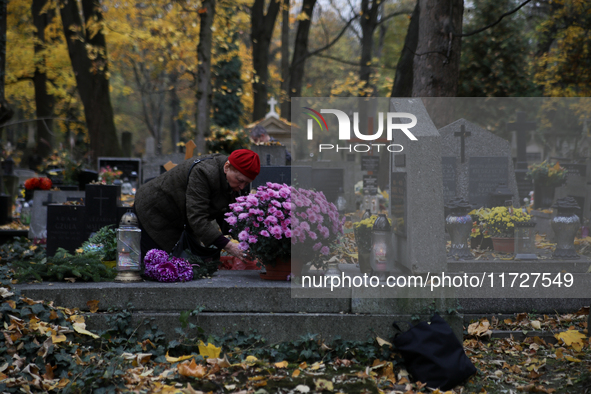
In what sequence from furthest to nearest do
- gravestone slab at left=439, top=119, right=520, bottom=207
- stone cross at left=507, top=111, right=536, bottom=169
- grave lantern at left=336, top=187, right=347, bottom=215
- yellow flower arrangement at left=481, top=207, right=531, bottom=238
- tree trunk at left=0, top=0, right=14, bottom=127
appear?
grave lantern at left=336, top=187, right=347, bottom=215 → stone cross at left=507, top=111, right=536, bottom=169 → tree trunk at left=0, top=0, right=14, bottom=127 → gravestone slab at left=439, top=119, right=520, bottom=207 → yellow flower arrangement at left=481, top=207, right=531, bottom=238

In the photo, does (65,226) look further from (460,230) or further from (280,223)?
(460,230)

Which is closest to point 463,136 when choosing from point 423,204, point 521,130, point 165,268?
point 521,130

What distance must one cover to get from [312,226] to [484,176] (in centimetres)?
644

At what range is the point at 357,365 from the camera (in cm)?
415

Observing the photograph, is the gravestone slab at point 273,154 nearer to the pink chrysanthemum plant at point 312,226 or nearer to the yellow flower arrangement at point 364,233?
the yellow flower arrangement at point 364,233

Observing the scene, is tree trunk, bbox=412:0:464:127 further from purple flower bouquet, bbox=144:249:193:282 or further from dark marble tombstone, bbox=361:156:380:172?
dark marble tombstone, bbox=361:156:380:172

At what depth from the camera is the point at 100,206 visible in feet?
→ 24.8

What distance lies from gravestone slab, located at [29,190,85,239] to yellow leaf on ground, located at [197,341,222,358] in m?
6.85

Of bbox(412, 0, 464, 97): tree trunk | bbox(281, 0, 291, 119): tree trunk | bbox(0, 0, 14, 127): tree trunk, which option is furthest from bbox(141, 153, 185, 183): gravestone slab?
bbox(412, 0, 464, 97): tree trunk

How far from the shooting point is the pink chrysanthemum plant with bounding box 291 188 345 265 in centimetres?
468

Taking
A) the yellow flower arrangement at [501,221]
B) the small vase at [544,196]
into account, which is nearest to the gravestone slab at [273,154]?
the yellow flower arrangement at [501,221]

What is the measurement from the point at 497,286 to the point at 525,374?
1.44 metres

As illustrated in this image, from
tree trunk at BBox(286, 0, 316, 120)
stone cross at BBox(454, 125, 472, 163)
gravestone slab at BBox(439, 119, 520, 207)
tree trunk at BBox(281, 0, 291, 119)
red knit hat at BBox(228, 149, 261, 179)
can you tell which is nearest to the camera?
red knit hat at BBox(228, 149, 261, 179)

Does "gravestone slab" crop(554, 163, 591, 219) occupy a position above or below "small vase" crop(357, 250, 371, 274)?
above
